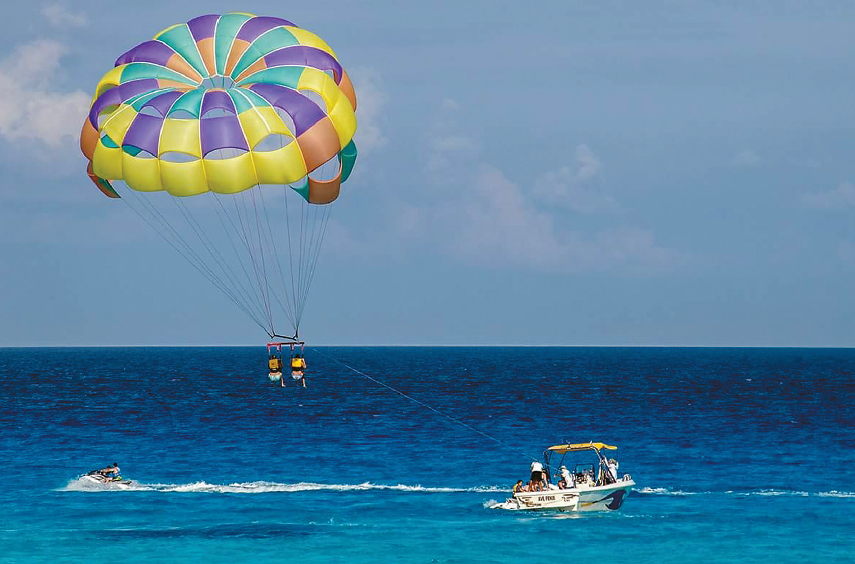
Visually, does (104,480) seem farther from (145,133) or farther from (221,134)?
(221,134)

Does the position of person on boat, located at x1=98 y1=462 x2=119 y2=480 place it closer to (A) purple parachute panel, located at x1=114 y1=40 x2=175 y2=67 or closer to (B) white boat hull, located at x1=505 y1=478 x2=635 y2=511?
(B) white boat hull, located at x1=505 y1=478 x2=635 y2=511

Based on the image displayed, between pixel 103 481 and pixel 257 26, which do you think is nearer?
pixel 257 26

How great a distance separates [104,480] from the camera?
48.8 metres

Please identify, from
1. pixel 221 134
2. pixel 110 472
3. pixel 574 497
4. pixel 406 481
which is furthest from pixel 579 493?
pixel 110 472

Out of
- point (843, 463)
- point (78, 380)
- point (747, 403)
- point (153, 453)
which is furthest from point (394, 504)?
point (78, 380)

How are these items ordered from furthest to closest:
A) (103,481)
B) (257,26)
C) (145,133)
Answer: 1. (103,481)
2. (257,26)
3. (145,133)

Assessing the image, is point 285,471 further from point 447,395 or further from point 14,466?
point 447,395

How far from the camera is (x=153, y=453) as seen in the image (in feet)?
202

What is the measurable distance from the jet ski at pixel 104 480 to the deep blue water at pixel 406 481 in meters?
0.60

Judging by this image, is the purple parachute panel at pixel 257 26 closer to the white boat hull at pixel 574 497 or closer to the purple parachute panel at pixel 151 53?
the purple parachute panel at pixel 151 53

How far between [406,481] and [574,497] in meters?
11.2

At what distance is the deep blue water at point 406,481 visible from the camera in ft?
124

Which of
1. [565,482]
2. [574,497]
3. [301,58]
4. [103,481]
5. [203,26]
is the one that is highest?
[203,26]

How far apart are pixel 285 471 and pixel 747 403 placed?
57.5m
